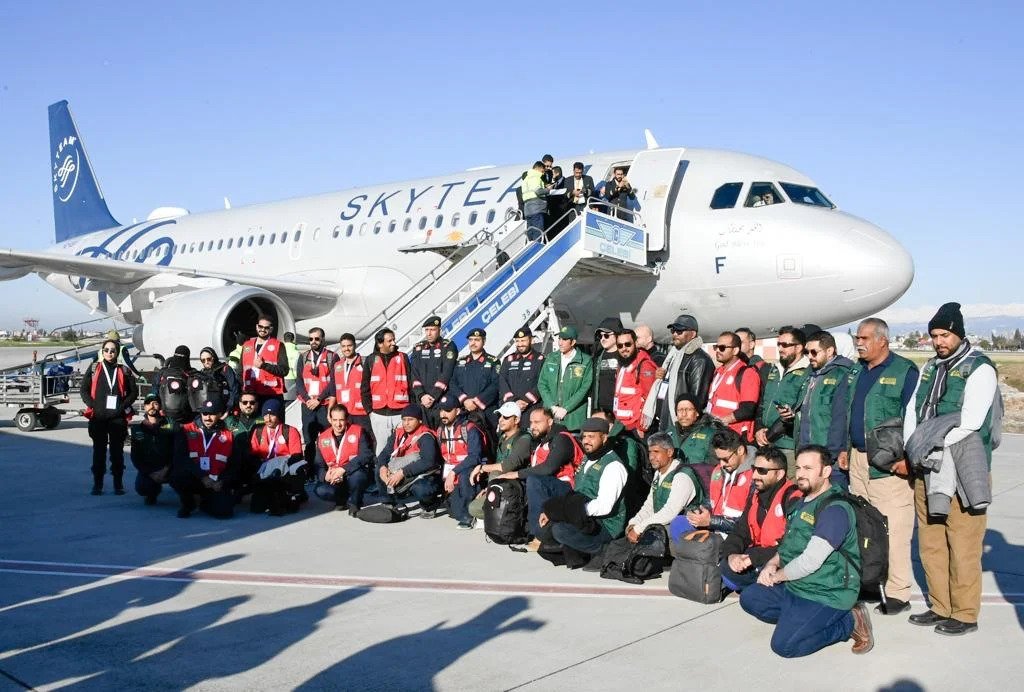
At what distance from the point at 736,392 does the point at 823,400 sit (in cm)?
114

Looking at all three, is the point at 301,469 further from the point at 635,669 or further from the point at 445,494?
the point at 635,669

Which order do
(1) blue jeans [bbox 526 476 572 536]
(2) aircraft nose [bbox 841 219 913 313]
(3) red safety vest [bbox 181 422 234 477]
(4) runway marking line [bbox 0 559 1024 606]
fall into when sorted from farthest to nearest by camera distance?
1. (2) aircraft nose [bbox 841 219 913 313]
2. (3) red safety vest [bbox 181 422 234 477]
3. (1) blue jeans [bbox 526 476 572 536]
4. (4) runway marking line [bbox 0 559 1024 606]

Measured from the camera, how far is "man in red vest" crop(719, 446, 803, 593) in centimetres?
545

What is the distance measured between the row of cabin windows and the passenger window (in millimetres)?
3873

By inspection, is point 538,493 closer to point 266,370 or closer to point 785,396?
point 785,396

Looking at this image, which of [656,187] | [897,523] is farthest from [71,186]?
[897,523]

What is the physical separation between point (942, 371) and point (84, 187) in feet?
82.8

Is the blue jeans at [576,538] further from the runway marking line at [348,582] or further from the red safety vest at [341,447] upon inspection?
the red safety vest at [341,447]

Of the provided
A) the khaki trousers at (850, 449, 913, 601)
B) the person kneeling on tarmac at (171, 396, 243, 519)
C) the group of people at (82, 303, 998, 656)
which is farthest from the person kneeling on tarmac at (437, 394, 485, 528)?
the khaki trousers at (850, 449, 913, 601)

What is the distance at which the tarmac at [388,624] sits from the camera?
14.4 feet

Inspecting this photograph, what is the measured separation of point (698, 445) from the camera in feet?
22.6

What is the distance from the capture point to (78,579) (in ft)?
20.4

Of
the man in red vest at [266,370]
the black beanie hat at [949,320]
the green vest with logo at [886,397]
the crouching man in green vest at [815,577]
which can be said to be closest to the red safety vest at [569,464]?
the green vest with logo at [886,397]

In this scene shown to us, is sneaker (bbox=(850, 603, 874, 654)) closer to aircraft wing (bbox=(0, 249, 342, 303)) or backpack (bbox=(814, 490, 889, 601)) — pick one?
backpack (bbox=(814, 490, 889, 601))
